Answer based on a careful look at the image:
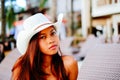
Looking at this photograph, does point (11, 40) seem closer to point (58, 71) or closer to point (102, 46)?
point (58, 71)

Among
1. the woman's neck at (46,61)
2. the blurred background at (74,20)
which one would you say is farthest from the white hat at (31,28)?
the blurred background at (74,20)

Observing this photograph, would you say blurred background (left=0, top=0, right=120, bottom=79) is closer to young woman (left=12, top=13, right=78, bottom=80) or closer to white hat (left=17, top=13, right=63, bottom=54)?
young woman (left=12, top=13, right=78, bottom=80)

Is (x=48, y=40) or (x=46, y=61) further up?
(x=48, y=40)

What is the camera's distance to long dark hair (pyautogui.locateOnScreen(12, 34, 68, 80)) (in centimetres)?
184

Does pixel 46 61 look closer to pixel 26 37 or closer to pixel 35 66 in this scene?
pixel 35 66

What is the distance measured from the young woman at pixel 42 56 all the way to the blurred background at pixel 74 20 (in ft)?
0.70

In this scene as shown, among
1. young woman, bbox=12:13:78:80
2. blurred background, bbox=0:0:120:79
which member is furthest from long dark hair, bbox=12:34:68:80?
blurred background, bbox=0:0:120:79

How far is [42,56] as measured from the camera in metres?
1.88

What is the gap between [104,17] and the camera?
2.22m

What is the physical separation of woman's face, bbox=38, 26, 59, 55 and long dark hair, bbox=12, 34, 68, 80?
33 mm

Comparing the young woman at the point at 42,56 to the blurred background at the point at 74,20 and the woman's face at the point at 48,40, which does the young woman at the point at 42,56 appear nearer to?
the woman's face at the point at 48,40

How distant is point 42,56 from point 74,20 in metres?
0.86

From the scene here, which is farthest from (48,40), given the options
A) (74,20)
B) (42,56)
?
(74,20)

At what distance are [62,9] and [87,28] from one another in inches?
11.8
